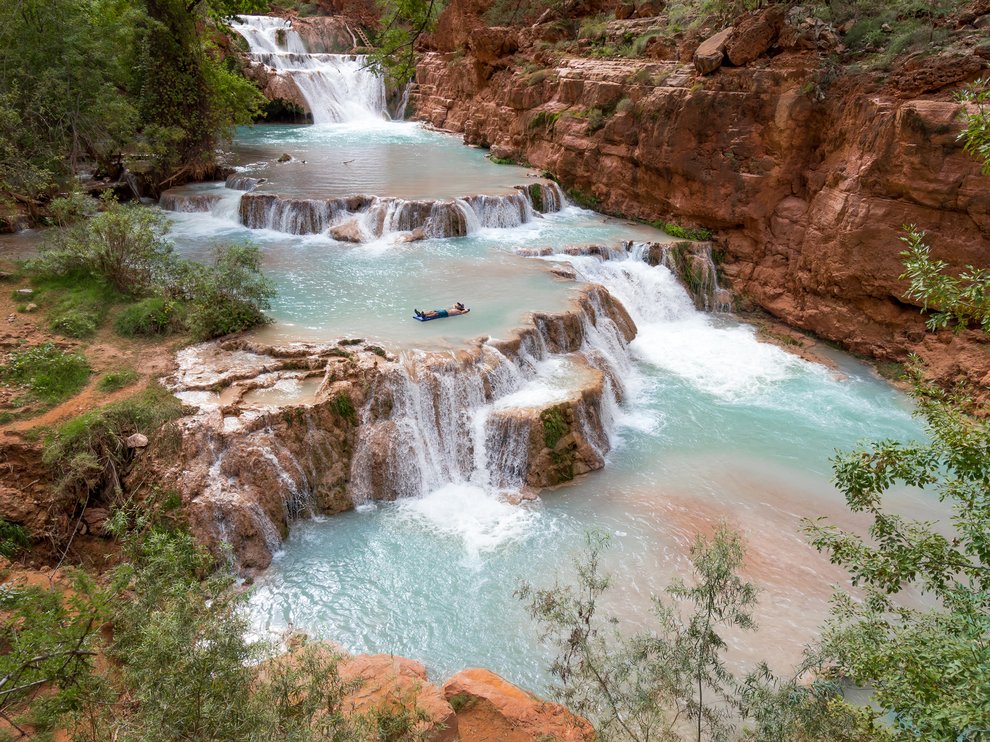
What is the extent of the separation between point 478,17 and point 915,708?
27614 mm

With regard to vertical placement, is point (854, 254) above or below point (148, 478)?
above

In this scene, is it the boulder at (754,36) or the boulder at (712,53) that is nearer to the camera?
the boulder at (754,36)

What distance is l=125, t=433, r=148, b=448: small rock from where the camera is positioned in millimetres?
8195

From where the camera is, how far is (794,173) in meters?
14.7

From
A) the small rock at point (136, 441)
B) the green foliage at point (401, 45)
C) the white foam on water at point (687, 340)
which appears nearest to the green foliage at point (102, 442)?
the small rock at point (136, 441)

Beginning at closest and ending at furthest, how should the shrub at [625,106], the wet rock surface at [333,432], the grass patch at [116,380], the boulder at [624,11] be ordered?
the wet rock surface at [333,432]
the grass patch at [116,380]
the shrub at [625,106]
the boulder at [624,11]

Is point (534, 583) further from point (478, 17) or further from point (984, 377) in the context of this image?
point (478, 17)

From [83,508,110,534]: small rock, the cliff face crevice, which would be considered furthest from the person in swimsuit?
the cliff face crevice

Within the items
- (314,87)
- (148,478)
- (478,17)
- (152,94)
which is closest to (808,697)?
(148,478)

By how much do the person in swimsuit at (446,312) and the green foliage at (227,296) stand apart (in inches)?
100

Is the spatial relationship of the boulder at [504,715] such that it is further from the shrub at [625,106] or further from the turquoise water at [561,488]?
the shrub at [625,106]

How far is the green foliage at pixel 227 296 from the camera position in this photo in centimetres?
1027

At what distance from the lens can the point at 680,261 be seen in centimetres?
1562

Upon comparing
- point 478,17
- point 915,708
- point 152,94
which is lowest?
point 915,708
